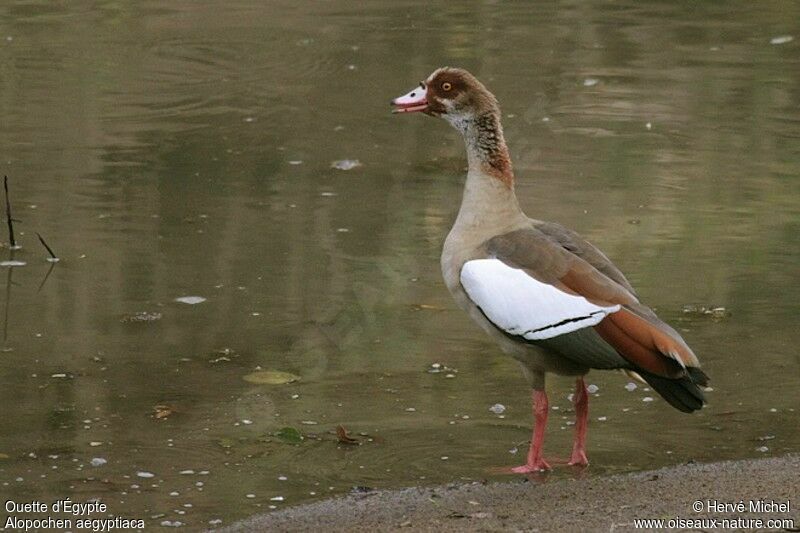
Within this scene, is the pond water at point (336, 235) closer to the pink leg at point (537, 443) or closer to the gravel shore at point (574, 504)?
the pink leg at point (537, 443)

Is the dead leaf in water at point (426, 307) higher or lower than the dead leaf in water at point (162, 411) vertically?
lower

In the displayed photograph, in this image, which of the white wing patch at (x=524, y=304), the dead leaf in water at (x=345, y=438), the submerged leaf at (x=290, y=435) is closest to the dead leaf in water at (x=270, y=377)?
the submerged leaf at (x=290, y=435)

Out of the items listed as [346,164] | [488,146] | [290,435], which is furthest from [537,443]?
[346,164]

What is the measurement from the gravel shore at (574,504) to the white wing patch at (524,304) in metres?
0.59

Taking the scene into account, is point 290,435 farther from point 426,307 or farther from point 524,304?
point 426,307

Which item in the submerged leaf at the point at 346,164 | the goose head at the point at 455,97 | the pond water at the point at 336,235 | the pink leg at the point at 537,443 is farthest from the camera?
the submerged leaf at the point at 346,164

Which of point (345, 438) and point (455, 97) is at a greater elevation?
point (455, 97)

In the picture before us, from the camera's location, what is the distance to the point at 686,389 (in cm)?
558

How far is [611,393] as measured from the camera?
22.8 ft

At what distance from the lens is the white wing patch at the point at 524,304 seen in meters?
5.75

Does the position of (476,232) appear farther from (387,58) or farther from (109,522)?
(387,58)

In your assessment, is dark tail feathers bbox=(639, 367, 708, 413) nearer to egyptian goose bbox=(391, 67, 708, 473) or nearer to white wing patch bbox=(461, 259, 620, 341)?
egyptian goose bbox=(391, 67, 708, 473)

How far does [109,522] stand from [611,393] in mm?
2472

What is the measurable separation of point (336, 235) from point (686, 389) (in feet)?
13.3
